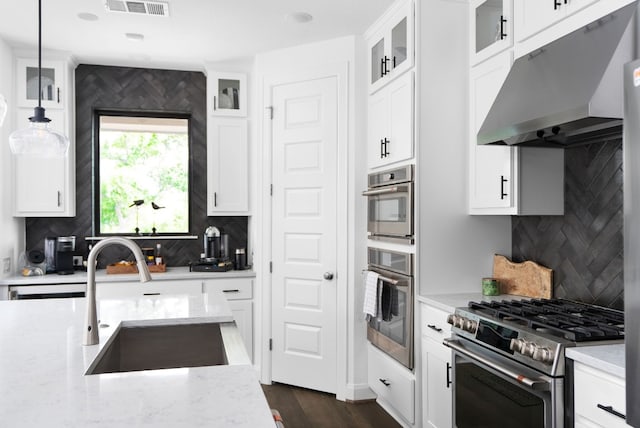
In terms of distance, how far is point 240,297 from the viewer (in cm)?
421

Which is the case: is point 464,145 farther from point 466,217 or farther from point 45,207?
point 45,207

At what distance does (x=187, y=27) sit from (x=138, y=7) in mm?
441

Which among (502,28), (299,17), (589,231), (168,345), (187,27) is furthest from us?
(187,27)

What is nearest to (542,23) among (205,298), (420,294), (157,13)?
(420,294)

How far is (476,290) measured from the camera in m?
3.01

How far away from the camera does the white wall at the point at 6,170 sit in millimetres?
3885

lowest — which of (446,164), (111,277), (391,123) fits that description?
(111,277)

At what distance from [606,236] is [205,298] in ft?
6.59

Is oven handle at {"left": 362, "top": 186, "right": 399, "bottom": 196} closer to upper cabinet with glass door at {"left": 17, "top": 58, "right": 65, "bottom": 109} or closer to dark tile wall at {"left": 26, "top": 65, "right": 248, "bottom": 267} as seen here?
dark tile wall at {"left": 26, "top": 65, "right": 248, "bottom": 267}

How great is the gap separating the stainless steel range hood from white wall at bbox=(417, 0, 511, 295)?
490mm

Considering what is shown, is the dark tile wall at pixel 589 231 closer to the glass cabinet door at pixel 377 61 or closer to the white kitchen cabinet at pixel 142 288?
the glass cabinet door at pixel 377 61

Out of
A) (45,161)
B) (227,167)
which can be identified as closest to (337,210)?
(227,167)

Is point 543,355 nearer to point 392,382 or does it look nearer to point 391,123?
point 392,382

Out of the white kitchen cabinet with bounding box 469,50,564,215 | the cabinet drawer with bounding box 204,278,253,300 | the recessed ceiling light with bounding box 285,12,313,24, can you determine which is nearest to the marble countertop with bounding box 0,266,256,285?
the cabinet drawer with bounding box 204,278,253,300
